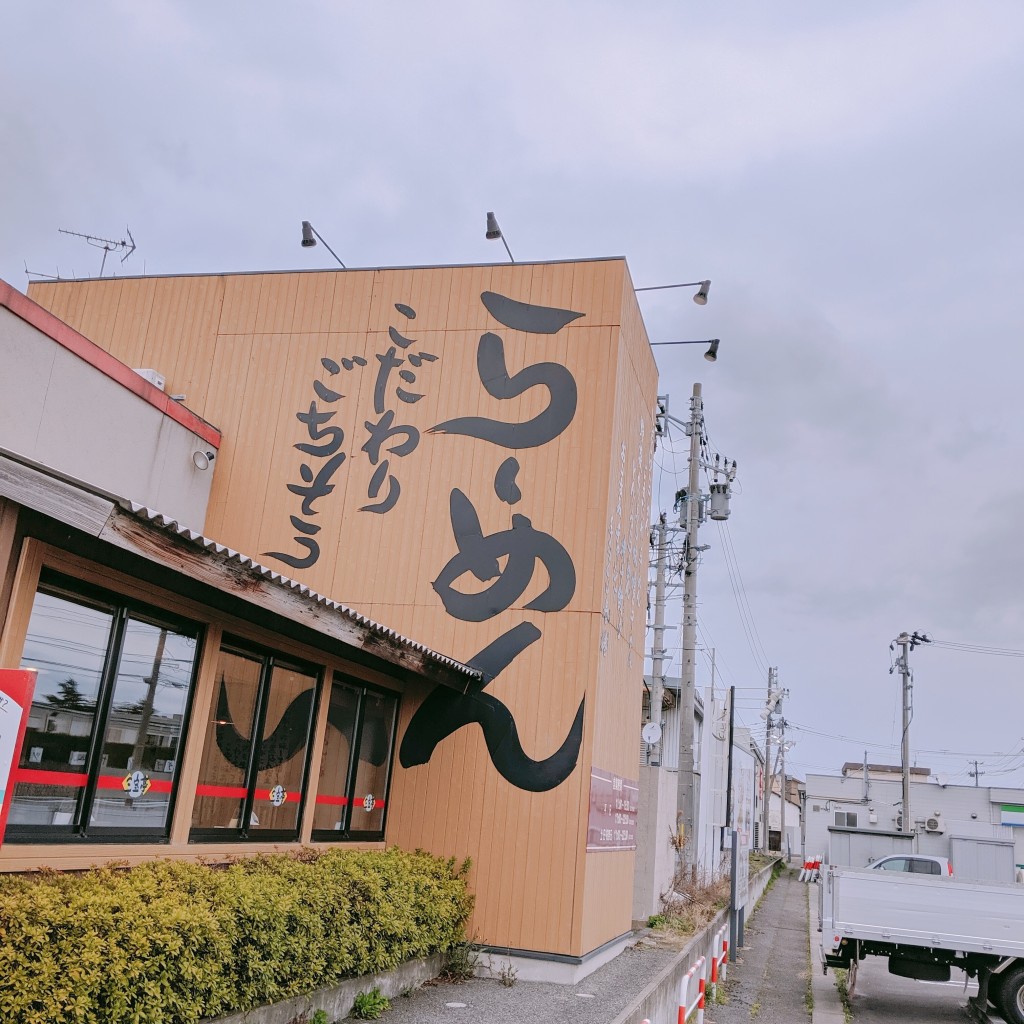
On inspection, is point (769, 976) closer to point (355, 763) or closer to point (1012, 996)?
point (1012, 996)

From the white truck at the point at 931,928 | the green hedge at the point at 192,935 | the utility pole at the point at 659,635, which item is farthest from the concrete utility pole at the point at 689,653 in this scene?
the green hedge at the point at 192,935

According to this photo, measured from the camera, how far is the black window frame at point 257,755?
27.9ft

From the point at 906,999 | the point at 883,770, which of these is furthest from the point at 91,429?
the point at 883,770

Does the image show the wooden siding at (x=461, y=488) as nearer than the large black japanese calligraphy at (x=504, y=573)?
Yes

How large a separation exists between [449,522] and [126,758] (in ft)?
18.0

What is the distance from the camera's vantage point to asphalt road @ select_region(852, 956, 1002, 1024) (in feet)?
40.2

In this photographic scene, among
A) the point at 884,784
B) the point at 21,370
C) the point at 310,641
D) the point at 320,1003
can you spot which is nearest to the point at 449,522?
the point at 310,641

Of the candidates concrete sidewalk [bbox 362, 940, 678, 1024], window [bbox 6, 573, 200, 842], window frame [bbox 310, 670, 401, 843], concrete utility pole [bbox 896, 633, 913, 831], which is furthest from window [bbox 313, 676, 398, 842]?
concrete utility pole [bbox 896, 633, 913, 831]

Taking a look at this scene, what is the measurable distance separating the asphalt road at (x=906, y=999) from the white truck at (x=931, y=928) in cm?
56

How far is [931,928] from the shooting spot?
1212 cm

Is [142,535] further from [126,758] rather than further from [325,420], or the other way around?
[325,420]

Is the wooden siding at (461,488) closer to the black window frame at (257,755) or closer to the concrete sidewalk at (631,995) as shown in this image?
the concrete sidewalk at (631,995)

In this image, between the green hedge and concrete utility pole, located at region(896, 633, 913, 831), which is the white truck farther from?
concrete utility pole, located at region(896, 633, 913, 831)

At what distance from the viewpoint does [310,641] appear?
9688mm
